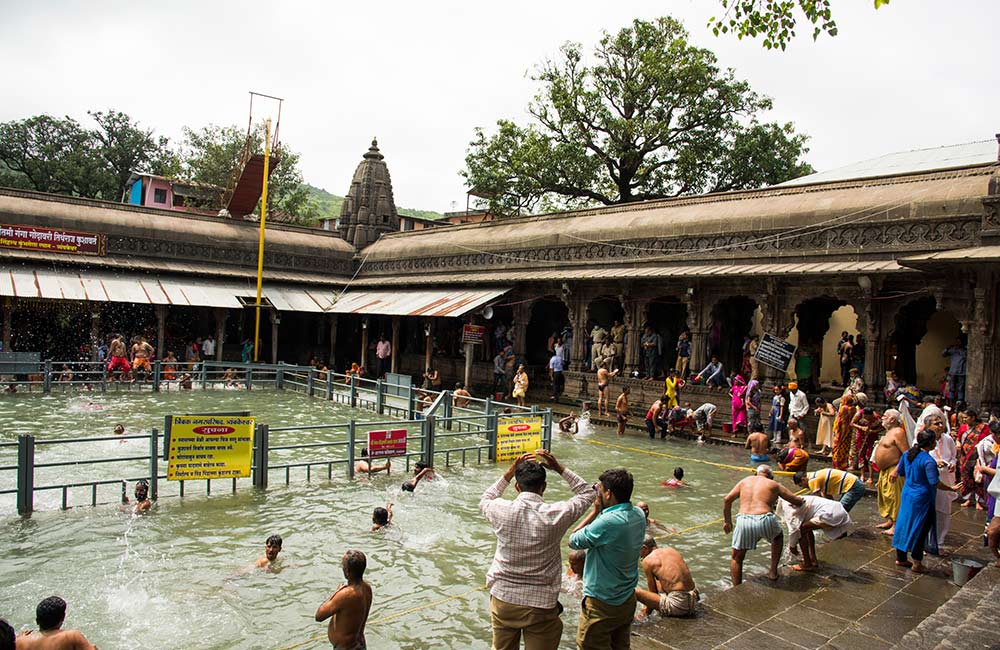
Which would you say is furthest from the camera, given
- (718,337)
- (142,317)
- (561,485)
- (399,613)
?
(142,317)

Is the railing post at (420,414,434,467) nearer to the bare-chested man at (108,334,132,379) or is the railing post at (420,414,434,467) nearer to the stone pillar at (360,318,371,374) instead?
the bare-chested man at (108,334,132,379)

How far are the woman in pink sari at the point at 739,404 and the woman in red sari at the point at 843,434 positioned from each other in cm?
366

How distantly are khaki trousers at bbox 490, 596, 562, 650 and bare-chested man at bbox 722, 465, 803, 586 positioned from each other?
11.5ft

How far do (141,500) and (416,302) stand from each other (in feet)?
53.4

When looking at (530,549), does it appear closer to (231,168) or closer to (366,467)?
(366,467)

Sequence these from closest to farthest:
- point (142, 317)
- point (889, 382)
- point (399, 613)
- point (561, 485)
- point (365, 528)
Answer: point (399, 613) → point (365, 528) → point (561, 485) → point (889, 382) → point (142, 317)

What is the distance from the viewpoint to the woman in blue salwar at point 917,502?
7.76m

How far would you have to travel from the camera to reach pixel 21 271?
76.3ft

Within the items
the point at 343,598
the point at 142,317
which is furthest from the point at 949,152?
the point at 142,317

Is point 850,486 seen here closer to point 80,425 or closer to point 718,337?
point 718,337

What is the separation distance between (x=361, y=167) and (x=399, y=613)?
30.1 m

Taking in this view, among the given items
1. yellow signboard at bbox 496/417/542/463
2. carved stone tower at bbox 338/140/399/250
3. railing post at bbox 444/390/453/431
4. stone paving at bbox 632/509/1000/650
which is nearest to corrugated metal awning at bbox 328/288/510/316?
carved stone tower at bbox 338/140/399/250

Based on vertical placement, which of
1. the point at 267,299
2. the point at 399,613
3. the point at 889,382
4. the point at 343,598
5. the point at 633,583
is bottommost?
the point at 399,613

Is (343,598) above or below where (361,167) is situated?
below
